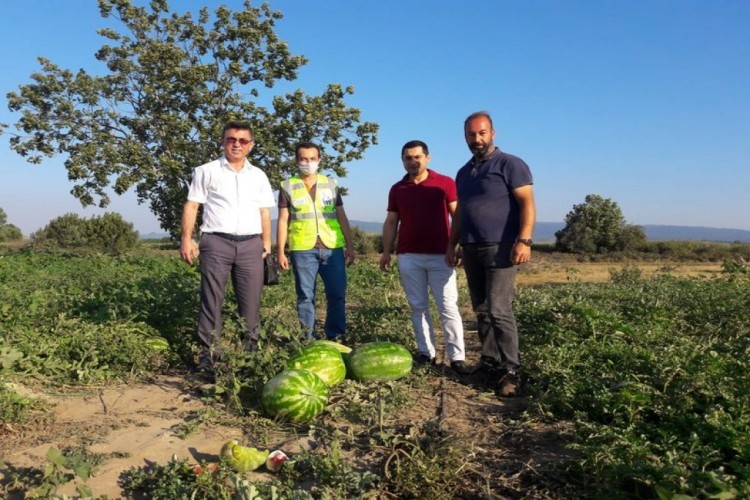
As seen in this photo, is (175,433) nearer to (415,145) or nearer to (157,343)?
(157,343)

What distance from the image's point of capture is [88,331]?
4.96 meters

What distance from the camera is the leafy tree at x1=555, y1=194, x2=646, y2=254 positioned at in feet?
83.9

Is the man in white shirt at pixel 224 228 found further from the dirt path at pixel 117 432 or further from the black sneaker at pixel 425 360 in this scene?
the black sneaker at pixel 425 360

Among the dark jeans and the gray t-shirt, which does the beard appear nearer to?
the gray t-shirt

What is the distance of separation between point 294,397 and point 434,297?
191 cm

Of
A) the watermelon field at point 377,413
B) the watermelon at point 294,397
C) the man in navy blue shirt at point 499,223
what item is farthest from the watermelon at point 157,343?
the man in navy blue shirt at point 499,223

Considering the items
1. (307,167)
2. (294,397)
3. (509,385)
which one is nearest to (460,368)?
(509,385)

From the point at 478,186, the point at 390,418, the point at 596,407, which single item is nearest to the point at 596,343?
the point at 596,407

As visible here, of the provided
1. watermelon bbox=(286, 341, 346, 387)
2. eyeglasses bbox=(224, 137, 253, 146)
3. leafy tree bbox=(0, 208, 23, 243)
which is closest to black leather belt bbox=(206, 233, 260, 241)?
eyeglasses bbox=(224, 137, 253, 146)

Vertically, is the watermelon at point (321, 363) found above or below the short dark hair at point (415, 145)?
below

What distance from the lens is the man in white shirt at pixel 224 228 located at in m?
4.71

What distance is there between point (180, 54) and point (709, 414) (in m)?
20.3

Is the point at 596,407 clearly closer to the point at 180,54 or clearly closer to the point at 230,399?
the point at 230,399

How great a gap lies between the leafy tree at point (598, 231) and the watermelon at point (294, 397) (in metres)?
23.7
